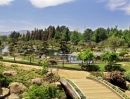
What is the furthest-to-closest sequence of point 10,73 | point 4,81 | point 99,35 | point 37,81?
point 99,35, point 10,73, point 37,81, point 4,81

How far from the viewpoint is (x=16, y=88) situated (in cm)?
1881

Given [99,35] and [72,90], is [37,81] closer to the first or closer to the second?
[72,90]

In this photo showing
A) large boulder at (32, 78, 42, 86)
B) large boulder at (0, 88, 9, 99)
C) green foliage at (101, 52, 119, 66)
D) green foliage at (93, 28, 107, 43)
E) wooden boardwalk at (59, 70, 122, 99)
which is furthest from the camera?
green foliage at (93, 28, 107, 43)

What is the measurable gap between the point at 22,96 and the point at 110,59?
16.4 metres

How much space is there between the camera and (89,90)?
17.2 meters

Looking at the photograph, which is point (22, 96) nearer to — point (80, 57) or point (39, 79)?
point (39, 79)

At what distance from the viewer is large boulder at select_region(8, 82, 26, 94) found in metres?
18.6

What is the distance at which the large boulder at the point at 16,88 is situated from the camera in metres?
18.6

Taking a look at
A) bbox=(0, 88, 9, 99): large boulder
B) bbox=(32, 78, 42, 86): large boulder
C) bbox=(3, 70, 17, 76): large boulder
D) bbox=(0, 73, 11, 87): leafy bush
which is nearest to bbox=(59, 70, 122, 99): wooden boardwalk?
bbox=(32, 78, 42, 86): large boulder

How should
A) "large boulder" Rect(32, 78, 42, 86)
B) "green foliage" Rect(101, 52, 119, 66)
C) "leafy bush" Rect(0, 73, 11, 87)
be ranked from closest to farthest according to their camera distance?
1. "leafy bush" Rect(0, 73, 11, 87)
2. "large boulder" Rect(32, 78, 42, 86)
3. "green foliage" Rect(101, 52, 119, 66)

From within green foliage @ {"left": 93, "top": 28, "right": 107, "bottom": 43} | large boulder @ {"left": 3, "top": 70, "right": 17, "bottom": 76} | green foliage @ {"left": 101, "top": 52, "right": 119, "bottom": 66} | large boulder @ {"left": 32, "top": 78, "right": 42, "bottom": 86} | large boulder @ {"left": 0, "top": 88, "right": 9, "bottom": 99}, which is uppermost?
green foliage @ {"left": 93, "top": 28, "right": 107, "bottom": 43}

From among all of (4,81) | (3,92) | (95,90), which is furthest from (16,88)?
(95,90)

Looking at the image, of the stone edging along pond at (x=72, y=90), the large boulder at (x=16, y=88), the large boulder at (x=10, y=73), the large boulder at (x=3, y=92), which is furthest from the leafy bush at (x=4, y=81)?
the stone edging along pond at (x=72, y=90)

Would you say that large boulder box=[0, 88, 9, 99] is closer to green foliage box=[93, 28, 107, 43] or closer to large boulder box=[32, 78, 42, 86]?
large boulder box=[32, 78, 42, 86]
